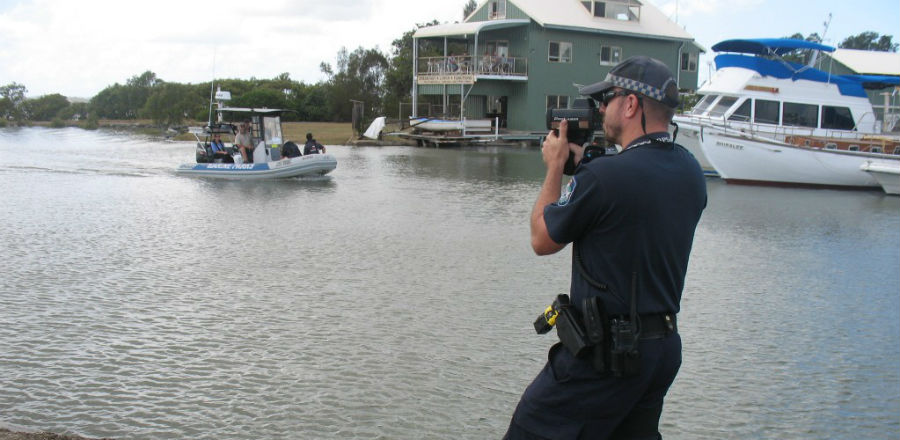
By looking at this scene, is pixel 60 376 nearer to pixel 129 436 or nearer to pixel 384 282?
pixel 129 436

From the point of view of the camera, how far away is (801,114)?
A: 987 inches

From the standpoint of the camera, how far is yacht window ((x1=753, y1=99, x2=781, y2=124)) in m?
24.8

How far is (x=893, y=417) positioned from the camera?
227 inches

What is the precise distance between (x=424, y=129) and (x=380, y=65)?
1951 centimetres

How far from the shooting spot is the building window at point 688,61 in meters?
46.3

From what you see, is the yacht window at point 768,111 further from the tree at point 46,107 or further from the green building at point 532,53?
the tree at point 46,107

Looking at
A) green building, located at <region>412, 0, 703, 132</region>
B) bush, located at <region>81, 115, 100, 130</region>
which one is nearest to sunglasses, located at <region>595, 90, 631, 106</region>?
green building, located at <region>412, 0, 703, 132</region>

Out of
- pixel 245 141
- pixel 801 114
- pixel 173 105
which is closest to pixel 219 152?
pixel 245 141

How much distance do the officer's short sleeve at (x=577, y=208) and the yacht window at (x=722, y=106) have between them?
23.4 metres

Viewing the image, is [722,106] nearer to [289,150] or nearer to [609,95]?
[289,150]

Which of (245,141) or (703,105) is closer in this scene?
(245,141)

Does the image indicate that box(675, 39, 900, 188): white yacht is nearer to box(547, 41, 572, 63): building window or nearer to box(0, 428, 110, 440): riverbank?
box(547, 41, 572, 63): building window

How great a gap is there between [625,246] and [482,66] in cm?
3710

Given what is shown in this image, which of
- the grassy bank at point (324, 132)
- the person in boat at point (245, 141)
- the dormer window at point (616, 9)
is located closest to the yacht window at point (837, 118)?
the person in boat at point (245, 141)
